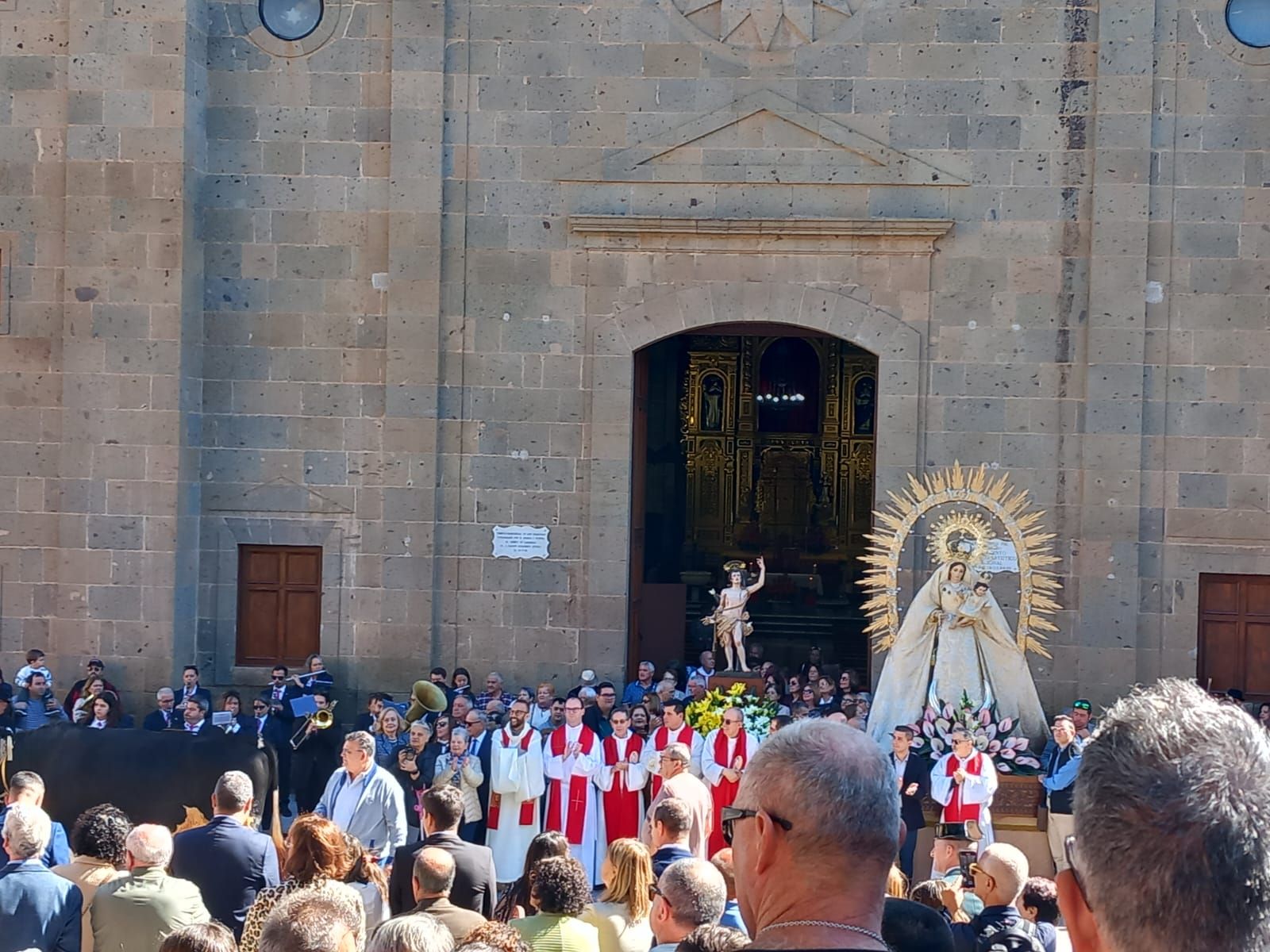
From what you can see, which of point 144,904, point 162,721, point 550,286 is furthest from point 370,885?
point 550,286

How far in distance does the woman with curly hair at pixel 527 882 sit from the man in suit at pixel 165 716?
847 centimetres

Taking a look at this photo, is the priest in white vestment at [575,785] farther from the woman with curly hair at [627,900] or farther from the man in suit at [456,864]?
the woman with curly hair at [627,900]

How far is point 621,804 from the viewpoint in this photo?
13.4 meters

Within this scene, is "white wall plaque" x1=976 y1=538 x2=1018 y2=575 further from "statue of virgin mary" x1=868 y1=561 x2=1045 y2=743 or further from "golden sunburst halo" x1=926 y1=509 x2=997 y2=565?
"statue of virgin mary" x1=868 y1=561 x2=1045 y2=743

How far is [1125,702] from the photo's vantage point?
2.19m

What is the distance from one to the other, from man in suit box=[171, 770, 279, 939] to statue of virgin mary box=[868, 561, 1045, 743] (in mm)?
7331

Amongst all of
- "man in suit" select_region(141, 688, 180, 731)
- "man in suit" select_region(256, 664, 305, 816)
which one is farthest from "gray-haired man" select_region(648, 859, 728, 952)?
"man in suit" select_region(141, 688, 180, 731)

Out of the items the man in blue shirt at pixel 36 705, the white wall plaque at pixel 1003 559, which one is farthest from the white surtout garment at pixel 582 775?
the man in blue shirt at pixel 36 705

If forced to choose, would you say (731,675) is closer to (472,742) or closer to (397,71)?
(472,742)

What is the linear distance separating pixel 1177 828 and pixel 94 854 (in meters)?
6.00

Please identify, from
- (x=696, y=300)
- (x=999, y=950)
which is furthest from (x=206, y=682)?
(x=999, y=950)

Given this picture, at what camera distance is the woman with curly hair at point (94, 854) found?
6.94 m

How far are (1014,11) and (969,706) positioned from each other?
25.5ft

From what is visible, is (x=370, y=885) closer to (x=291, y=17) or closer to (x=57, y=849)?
(x=57, y=849)
